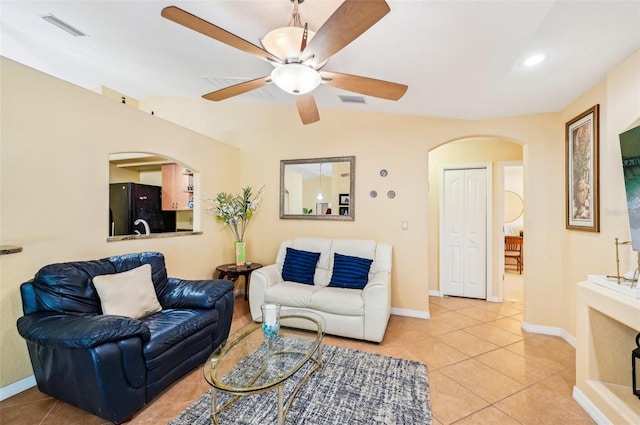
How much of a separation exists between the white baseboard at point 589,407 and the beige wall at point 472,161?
235cm

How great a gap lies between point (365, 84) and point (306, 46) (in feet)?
1.77

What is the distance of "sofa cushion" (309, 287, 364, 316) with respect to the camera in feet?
9.05

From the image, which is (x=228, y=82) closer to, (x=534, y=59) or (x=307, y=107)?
(x=307, y=107)

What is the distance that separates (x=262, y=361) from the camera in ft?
6.00

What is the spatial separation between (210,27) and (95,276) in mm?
2024

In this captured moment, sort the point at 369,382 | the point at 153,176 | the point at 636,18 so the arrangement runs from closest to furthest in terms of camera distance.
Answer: the point at 636,18
the point at 369,382
the point at 153,176

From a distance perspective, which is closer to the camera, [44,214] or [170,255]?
[44,214]

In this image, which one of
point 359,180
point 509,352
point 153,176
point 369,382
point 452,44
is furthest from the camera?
point 153,176

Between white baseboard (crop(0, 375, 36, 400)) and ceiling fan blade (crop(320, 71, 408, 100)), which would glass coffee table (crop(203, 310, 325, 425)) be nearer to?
white baseboard (crop(0, 375, 36, 400))

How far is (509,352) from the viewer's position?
2.65 m

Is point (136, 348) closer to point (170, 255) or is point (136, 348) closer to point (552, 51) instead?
point (170, 255)

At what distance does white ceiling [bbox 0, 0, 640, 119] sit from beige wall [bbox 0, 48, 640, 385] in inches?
13.9

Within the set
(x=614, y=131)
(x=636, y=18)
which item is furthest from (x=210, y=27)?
(x=614, y=131)

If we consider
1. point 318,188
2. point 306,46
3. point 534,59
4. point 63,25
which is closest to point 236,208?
point 318,188
